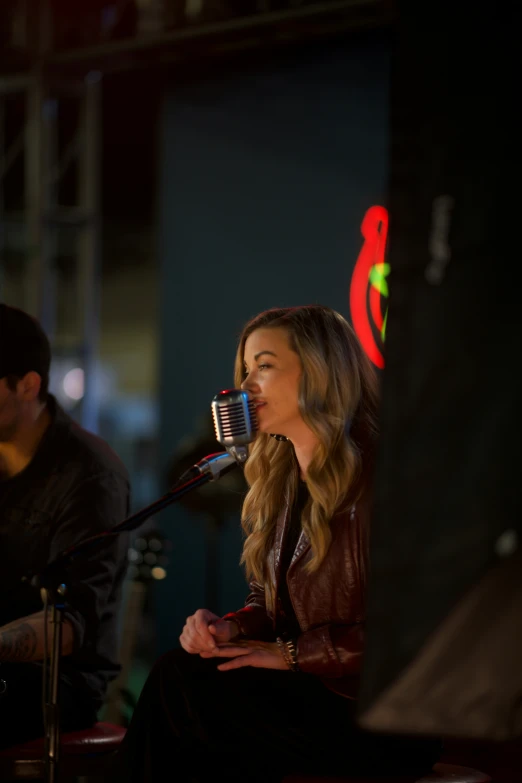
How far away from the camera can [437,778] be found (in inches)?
83.1

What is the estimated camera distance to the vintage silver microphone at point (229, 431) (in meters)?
1.96

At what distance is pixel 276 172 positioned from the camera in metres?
6.61

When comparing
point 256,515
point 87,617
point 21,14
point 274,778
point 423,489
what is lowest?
point 274,778

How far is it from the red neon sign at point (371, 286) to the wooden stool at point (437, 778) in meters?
2.97

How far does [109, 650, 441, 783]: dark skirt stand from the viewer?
2049 mm

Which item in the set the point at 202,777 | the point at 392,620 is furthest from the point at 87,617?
the point at 392,620

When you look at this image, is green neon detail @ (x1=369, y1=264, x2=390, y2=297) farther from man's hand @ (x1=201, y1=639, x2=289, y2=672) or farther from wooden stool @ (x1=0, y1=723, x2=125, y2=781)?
man's hand @ (x1=201, y1=639, x2=289, y2=672)

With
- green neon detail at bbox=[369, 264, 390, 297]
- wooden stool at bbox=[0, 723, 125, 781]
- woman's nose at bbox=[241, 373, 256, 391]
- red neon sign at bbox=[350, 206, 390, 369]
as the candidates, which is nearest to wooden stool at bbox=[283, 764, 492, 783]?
wooden stool at bbox=[0, 723, 125, 781]

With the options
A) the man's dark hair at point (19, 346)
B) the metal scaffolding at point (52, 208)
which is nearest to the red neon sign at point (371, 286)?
the metal scaffolding at point (52, 208)

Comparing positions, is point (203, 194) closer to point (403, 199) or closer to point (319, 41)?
point (319, 41)

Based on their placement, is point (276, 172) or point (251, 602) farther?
point (276, 172)

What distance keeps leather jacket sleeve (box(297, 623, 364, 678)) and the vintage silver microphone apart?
17.7 inches

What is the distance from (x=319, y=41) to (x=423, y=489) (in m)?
5.70

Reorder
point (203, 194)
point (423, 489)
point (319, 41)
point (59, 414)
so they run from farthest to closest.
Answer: point (203, 194)
point (319, 41)
point (59, 414)
point (423, 489)
